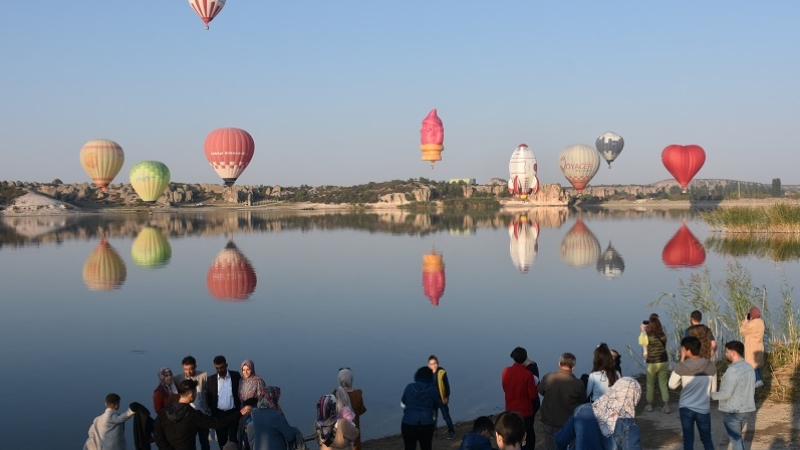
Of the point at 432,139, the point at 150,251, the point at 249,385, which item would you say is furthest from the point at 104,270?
the point at 432,139

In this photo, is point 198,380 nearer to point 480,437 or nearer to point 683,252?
point 480,437

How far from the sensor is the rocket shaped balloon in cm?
7788

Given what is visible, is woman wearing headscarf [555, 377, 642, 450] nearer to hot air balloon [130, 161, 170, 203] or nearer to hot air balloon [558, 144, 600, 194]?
hot air balloon [130, 161, 170, 203]

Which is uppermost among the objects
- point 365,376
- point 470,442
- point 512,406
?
point 470,442

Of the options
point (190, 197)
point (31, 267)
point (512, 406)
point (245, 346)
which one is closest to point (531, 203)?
point (190, 197)

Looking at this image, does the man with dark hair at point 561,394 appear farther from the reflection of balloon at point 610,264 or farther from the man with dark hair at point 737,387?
the reflection of balloon at point 610,264

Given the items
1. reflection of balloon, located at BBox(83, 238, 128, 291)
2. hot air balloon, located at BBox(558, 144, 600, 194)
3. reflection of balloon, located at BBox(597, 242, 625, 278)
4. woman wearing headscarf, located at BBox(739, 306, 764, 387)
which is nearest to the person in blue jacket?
woman wearing headscarf, located at BBox(739, 306, 764, 387)

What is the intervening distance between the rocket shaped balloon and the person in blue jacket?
71.4 m

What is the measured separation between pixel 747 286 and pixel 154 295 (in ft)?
54.5

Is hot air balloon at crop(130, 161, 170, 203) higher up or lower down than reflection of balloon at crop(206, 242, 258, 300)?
higher up

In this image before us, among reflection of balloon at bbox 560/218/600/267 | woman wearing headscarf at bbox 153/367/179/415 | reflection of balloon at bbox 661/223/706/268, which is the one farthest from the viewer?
reflection of balloon at bbox 560/218/600/267

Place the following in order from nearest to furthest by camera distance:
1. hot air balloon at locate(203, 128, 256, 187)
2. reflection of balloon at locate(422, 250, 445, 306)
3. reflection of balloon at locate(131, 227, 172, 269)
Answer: reflection of balloon at locate(422, 250, 445, 306)
reflection of balloon at locate(131, 227, 172, 269)
hot air balloon at locate(203, 128, 256, 187)

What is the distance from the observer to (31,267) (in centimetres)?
3142

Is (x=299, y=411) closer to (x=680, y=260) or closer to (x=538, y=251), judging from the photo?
(x=680, y=260)
